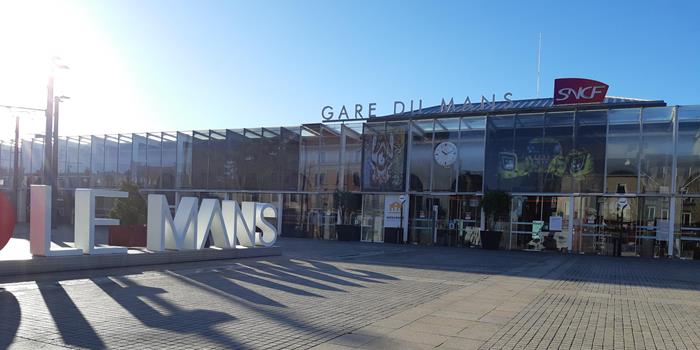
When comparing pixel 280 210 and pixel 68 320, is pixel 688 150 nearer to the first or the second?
pixel 280 210

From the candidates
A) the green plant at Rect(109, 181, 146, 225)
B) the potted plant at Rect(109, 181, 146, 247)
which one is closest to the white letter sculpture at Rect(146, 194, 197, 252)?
the potted plant at Rect(109, 181, 146, 247)

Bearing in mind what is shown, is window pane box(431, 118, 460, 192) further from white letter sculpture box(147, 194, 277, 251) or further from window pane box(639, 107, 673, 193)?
white letter sculpture box(147, 194, 277, 251)

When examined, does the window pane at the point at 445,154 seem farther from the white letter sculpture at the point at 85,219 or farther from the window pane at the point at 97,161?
the window pane at the point at 97,161

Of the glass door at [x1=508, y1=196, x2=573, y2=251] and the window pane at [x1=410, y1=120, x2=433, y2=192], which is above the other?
the window pane at [x1=410, y1=120, x2=433, y2=192]

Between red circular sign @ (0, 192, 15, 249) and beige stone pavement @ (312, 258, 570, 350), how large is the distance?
863cm

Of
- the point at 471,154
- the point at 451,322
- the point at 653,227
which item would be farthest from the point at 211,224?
the point at 653,227

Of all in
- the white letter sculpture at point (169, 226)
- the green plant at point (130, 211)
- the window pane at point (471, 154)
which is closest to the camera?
the white letter sculpture at point (169, 226)

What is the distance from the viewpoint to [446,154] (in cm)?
3036

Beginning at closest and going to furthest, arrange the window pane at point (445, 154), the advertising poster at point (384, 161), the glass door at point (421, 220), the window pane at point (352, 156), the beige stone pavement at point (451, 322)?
1. the beige stone pavement at point (451, 322)
2. the window pane at point (445, 154)
3. the glass door at point (421, 220)
4. the advertising poster at point (384, 161)
5. the window pane at point (352, 156)

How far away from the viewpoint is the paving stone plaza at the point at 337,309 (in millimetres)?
7012

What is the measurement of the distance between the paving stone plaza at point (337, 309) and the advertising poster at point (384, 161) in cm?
1595

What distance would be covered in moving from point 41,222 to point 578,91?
24304 mm

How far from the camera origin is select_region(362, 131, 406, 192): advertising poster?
31.6 metres

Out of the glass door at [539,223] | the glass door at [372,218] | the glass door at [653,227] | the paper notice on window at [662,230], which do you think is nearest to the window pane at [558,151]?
the glass door at [539,223]
